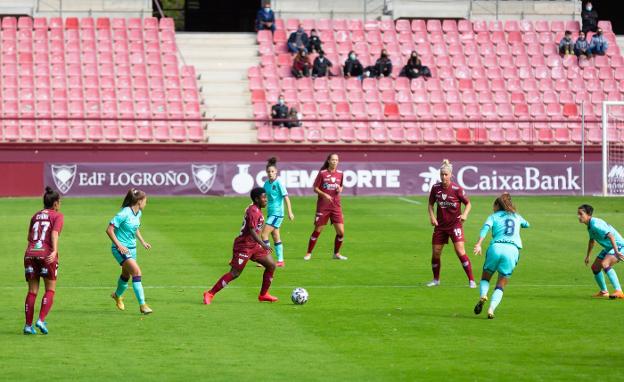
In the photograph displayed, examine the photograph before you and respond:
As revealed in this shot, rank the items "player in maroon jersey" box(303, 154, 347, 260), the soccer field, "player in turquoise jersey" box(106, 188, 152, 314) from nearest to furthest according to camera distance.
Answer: the soccer field < "player in turquoise jersey" box(106, 188, 152, 314) < "player in maroon jersey" box(303, 154, 347, 260)

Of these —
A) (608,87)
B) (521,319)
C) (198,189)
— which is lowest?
(521,319)

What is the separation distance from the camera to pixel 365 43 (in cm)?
4550

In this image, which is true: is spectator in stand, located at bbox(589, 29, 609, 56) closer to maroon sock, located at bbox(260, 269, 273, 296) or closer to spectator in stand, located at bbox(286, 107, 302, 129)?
spectator in stand, located at bbox(286, 107, 302, 129)

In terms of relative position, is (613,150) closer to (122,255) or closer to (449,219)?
(449,219)

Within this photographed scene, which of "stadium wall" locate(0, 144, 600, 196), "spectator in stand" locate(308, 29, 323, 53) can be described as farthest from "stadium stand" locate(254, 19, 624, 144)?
"stadium wall" locate(0, 144, 600, 196)

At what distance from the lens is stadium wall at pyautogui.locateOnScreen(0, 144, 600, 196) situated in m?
37.1

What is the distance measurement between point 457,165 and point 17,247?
1874cm

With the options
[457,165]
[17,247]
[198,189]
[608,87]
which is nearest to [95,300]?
[17,247]

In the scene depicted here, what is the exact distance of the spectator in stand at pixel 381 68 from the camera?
43.3m

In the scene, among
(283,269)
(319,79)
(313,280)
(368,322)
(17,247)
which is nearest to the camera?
(368,322)

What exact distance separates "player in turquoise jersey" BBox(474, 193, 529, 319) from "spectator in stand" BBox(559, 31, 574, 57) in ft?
104

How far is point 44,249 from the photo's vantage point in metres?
13.9

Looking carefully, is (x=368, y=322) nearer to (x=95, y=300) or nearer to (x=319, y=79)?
(x=95, y=300)

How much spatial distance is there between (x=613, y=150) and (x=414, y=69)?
8.08 meters
